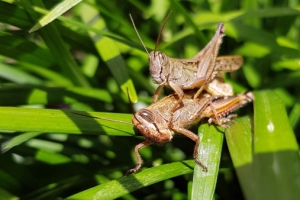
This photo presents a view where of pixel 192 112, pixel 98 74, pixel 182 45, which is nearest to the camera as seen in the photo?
pixel 192 112

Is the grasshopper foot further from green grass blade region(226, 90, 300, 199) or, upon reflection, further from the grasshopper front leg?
green grass blade region(226, 90, 300, 199)

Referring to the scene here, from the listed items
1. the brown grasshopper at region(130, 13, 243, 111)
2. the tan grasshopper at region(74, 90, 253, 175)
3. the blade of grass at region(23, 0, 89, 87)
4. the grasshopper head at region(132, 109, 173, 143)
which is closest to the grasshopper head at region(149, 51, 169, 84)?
the brown grasshopper at region(130, 13, 243, 111)

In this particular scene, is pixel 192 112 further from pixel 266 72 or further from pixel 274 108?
pixel 266 72

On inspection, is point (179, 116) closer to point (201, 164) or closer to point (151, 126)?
point (151, 126)

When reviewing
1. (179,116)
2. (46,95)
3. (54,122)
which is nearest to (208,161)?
(179,116)

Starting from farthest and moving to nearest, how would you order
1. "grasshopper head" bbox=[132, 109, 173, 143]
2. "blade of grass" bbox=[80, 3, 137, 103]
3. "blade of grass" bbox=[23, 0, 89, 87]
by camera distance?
"blade of grass" bbox=[23, 0, 89, 87], "blade of grass" bbox=[80, 3, 137, 103], "grasshopper head" bbox=[132, 109, 173, 143]

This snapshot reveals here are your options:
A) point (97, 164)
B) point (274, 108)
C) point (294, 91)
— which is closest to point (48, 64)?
point (97, 164)

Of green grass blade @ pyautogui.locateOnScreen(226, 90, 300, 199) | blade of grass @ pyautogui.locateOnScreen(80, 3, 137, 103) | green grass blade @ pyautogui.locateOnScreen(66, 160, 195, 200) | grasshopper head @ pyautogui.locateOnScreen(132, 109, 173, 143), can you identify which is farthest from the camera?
blade of grass @ pyautogui.locateOnScreen(80, 3, 137, 103)
